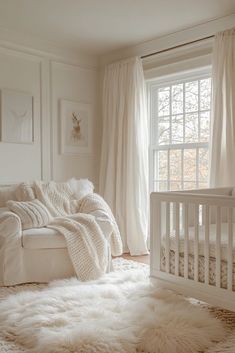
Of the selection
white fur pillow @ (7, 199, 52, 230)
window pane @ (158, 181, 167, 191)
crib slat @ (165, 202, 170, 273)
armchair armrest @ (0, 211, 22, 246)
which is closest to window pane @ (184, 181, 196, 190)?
window pane @ (158, 181, 167, 191)

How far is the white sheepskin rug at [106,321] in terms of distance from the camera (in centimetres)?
175

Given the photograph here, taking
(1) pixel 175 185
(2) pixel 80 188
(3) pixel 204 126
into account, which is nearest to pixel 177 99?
(3) pixel 204 126

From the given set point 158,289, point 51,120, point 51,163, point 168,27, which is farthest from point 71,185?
point 168,27

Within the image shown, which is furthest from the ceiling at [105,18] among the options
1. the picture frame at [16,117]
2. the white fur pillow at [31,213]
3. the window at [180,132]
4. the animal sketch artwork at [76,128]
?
the white fur pillow at [31,213]

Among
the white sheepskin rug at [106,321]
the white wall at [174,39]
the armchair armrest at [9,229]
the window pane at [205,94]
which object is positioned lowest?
the white sheepskin rug at [106,321]

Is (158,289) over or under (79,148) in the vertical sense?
under

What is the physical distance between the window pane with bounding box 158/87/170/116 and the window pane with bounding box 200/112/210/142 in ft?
1.51

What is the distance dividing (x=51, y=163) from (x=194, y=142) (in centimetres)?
159

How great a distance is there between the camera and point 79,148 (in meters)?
4.28

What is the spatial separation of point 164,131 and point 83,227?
1650mm

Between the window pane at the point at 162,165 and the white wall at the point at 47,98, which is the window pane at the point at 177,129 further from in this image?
the white wall at the point at 47,98

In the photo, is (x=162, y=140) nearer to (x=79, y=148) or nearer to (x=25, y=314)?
(x=79, y=148)

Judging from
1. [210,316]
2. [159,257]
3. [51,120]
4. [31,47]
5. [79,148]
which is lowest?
[210,316]

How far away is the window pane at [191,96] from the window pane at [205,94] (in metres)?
0.06
